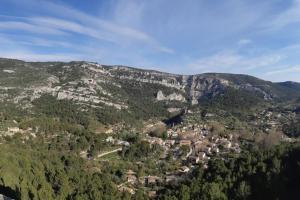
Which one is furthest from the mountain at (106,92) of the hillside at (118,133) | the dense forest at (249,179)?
the dense forest at (249,179)

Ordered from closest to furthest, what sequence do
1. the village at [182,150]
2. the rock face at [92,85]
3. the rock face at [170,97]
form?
the village at [182,150]
the rock face at [92,85]
the rock face at [170,97]

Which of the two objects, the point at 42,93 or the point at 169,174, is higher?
the point at 42,93

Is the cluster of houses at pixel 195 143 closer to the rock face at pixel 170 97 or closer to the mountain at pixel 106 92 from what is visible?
the mountain at pixel 106 92

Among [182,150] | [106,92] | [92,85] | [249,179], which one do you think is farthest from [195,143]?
[92,85]

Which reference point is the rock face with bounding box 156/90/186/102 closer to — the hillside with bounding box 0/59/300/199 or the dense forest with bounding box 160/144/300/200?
the hillside with bounding box 0/59/300/199

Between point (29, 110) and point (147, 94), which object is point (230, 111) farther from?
point (29, 110)

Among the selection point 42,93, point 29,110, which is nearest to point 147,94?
point 42,93

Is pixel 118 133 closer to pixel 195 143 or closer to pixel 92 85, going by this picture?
pixel 195 143

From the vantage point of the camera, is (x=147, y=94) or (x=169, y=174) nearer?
(x=169, y=174)
